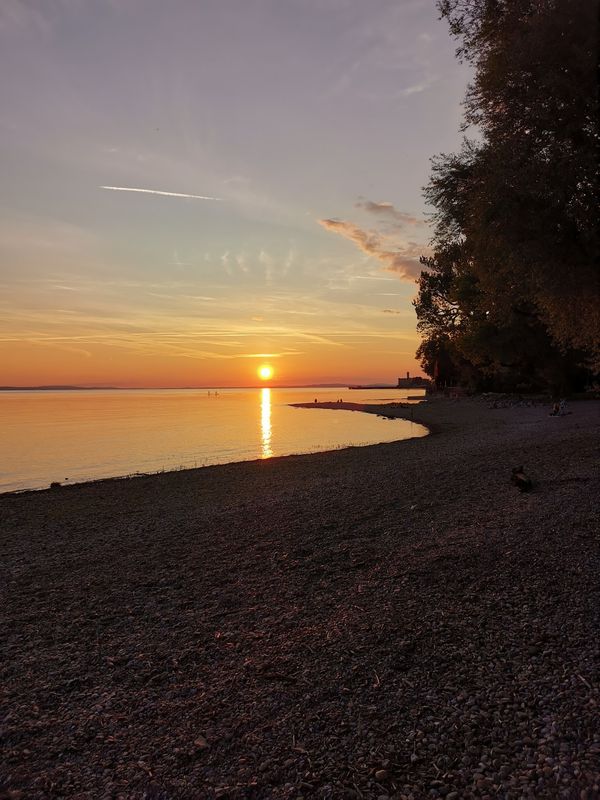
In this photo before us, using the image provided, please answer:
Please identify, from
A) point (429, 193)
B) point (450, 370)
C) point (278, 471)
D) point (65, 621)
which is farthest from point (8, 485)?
point (450, 370)

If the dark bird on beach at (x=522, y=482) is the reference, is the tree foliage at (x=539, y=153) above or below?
above

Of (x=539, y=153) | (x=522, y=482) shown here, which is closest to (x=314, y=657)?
(x=522, y=482)

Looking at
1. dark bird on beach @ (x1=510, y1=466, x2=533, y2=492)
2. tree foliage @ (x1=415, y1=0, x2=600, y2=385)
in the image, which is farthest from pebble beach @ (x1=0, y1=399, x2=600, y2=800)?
tree foliage @ (x1=415, y1=0, x2=600, y2=385)

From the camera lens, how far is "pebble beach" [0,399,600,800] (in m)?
3.76

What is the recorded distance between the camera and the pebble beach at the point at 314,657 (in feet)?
12.3

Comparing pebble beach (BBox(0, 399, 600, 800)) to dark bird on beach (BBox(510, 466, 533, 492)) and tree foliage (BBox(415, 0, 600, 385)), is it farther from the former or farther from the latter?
tree foliage (BBox(415, 0, 600, 385))

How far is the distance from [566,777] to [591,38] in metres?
14.0

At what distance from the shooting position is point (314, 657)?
17.7 ft

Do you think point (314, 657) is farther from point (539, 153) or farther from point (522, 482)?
point (539, 153)

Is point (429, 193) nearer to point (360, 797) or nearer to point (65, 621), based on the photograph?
point (65, 621)

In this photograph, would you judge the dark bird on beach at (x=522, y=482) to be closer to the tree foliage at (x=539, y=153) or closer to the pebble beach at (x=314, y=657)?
the pebble beach at (x=314, y=657)

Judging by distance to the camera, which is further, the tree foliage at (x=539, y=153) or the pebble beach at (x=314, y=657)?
the tree foliage at (x=539, y=153)

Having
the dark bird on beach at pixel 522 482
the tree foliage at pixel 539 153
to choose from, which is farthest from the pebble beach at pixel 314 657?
the tree foliage at pixel 539 153

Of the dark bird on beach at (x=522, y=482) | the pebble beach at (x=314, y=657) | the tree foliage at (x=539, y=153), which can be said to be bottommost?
the pebble beach at (x=314, y=657)
